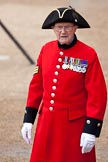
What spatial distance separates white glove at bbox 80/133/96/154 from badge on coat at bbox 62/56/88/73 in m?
0.42

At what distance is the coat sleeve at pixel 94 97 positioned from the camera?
367cm

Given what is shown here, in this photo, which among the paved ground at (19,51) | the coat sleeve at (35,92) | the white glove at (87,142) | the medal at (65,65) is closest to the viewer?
the white glove at (87,142)

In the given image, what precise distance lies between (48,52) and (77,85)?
0.32 metres

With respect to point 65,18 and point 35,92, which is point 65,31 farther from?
point 35,92

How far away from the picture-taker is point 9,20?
50.4 ft

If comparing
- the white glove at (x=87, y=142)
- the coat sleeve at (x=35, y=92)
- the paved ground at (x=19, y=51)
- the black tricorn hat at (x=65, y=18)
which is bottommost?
the paved ground at (x=19, y=51)

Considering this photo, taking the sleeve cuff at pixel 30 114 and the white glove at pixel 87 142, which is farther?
the sleeve cuff at pixel 30 114

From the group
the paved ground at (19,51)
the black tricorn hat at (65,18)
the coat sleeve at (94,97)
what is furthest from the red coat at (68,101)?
the paved ground at (19,51)

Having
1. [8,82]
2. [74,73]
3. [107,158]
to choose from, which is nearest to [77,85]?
[74,73]

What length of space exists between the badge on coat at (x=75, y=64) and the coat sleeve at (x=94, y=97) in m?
0.04

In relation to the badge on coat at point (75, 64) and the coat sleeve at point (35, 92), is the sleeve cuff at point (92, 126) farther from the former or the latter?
the coat sleeve at point (35, 92)

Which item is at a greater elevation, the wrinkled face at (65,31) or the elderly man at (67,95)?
the wrinkled face at (65,31)

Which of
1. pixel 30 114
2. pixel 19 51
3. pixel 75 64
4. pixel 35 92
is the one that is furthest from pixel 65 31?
pixel 19 51

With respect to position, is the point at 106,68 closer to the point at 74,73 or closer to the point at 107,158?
the point at 107,158
